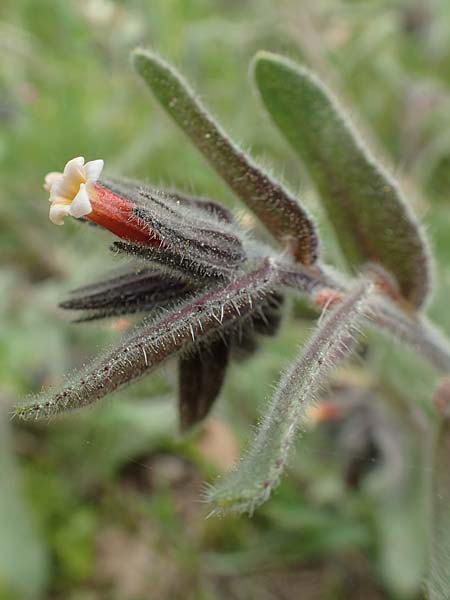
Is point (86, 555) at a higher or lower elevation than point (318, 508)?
lower

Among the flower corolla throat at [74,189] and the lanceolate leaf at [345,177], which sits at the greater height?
the lanceolate leaf at [345,177]

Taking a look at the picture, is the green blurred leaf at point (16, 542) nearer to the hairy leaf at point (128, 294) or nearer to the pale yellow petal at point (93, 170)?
the hairy leaf at point (128, 294)

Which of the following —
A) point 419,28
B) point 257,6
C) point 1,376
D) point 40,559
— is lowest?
point 40,559

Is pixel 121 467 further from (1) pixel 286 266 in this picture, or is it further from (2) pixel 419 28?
(2) pixel 419 28

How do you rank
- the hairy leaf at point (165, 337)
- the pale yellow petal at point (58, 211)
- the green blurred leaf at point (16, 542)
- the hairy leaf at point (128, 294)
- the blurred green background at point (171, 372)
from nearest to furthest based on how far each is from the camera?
the hairy leaf at point (165, 337), the pale yellow petal at point (58, 211), the hairy leaf at point (128, 294), the blurred green background at point (171, 372), the green blurred leaf at point (16, 542)

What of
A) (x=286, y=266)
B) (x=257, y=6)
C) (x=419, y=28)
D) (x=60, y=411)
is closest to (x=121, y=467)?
(x=286, y=266)

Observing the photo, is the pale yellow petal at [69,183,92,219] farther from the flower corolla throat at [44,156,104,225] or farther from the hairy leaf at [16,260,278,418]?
the hairy leaf at [16,260,278,418]

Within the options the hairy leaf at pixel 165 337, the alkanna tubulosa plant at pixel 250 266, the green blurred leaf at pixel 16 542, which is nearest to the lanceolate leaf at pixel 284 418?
the alkanna tubulosa plant at pixel 250 266

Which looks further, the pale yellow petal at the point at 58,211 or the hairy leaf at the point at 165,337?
the pale yellow petal at the point at 58,211
